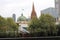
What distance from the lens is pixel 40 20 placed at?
15.9 metres

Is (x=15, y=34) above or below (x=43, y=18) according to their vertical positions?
below

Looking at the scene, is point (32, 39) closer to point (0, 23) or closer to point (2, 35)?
point (2, 35)

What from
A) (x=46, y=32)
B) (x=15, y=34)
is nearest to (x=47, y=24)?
(x=46, y=32)

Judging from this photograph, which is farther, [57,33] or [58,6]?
[58,6]

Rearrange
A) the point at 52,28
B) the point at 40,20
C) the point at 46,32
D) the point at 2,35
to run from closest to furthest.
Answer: the point at 2,35 → the point at 46,32 → the point at 52,28 → the point at 40,20

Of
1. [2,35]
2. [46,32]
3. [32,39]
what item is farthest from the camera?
[46,32]

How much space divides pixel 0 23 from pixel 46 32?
525 cm

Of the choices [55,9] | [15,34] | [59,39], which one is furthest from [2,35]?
[55,9]

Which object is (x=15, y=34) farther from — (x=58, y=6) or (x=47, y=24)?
Answer: (x=58, y=6)

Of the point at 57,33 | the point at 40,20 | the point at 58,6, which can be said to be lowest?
the point at 57,33

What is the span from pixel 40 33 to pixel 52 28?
5.67ft

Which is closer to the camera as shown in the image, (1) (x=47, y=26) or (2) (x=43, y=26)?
(1) (x=47, y=26)

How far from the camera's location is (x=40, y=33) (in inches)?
512

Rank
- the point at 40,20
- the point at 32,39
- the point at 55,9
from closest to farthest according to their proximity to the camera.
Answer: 1. the point at 32,39
2. the point at 40,20
3. the point at 55,9
